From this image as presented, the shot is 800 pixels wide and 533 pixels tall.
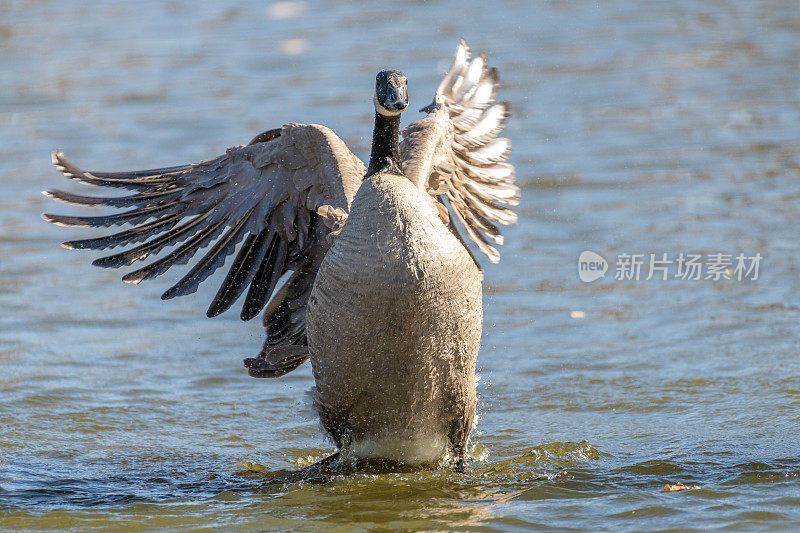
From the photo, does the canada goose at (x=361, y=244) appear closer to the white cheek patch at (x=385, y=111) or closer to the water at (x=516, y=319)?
the white cheek patch at (x=385, y=111)

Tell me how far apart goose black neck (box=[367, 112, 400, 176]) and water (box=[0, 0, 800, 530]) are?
196 centimetres

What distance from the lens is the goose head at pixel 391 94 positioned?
262 inches

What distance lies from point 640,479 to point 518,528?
1000 millimetres

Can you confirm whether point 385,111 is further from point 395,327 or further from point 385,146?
point 395,327

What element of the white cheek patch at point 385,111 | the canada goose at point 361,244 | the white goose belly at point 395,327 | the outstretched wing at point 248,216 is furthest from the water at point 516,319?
the white cheek patch at point 385,111

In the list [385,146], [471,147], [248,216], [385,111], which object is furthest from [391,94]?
[471,147]

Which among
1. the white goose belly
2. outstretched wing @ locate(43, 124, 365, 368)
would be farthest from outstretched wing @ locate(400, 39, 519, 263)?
the white goose belly

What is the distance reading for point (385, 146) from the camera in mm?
6836

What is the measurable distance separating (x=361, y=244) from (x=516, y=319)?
4.16 meters

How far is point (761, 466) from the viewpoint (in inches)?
284

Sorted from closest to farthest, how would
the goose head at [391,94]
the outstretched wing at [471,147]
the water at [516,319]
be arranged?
the goose head at [391,94]
the water at [516,319]
the outstretched wing at [471,147]

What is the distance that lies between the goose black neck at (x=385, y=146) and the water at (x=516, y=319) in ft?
6.43

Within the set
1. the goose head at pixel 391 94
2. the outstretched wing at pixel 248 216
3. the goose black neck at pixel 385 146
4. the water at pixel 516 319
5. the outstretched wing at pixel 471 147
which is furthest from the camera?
the outstretched wing at pixel 471 147

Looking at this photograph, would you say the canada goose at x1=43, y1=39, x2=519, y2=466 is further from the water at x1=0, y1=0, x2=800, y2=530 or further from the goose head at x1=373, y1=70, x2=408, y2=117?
the water at x1=0, y1=0, x2=800, y2=530
